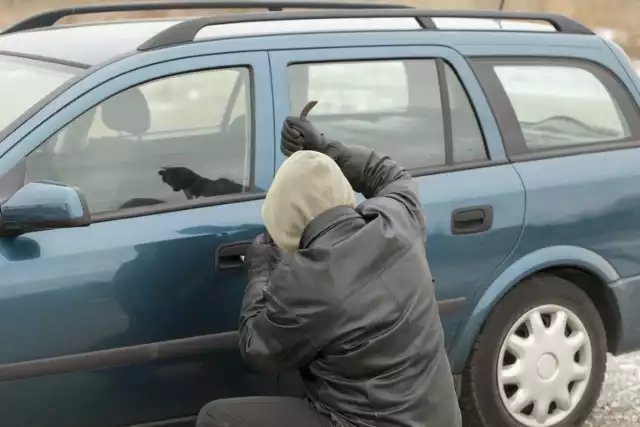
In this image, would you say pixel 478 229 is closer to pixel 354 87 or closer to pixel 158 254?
pixel 354 87

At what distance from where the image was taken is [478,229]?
346 centimetres

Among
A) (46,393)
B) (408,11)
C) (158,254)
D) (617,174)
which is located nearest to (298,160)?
(158,254)

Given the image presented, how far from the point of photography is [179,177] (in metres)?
3.07

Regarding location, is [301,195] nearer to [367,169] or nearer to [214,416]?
[367,169]

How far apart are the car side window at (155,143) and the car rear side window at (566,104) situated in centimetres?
119

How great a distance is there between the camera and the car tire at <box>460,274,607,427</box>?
3654 millimetres

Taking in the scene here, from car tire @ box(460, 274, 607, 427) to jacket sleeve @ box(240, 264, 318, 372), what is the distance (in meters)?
1.37

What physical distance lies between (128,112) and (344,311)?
1.10 m

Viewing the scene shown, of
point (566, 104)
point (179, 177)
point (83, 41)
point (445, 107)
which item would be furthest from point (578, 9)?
point (179, 177)

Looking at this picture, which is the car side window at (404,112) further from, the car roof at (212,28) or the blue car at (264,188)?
the car roof at (212,28)

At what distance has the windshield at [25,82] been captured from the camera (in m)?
2.94

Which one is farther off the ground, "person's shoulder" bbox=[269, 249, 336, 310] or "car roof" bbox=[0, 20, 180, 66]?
"car roof" bbox=[0, 20, 180, 66]

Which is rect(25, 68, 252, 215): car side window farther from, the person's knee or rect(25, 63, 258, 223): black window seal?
the person's knee

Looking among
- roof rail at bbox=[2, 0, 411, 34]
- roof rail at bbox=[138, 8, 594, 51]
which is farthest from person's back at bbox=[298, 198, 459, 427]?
roof rail at bbox=[2, 0, 411, 34]
